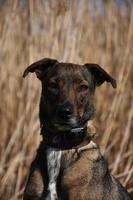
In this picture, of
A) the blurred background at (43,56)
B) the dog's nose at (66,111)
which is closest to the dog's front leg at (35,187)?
the dog's nose at (66,111)

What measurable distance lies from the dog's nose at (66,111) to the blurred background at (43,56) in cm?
182

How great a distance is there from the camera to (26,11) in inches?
261

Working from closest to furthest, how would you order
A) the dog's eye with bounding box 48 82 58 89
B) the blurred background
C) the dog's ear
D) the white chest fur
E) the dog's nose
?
1. the dog's nose
2. the white chest fur
3. the dog's eye with bounding box 48 82 58 89
4. the dog's ear
5. the blurred background

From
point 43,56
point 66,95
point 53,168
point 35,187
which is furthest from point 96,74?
point 43,56

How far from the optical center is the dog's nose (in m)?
4.43

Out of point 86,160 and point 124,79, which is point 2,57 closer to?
point 124,79

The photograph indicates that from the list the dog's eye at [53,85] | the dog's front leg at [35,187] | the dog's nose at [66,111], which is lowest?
the dog's front leg at [35,187]

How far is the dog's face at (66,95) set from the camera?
450 centimetres

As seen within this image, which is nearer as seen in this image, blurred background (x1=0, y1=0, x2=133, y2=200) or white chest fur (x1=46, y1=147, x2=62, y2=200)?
white chest fur (x1=46, y1=147, x2=62, y2=200)

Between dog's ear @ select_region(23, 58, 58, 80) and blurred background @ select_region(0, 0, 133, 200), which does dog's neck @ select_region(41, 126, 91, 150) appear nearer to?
dog's ear @ select_region(23, 58, 58, 80)

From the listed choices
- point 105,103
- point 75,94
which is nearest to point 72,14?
point 105,103

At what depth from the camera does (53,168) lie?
4.68 m

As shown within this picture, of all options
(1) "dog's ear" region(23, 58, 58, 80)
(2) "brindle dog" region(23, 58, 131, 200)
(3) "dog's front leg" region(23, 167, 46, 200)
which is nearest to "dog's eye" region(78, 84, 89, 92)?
(2) "brindle dog" region(23, 58, 131, 200)

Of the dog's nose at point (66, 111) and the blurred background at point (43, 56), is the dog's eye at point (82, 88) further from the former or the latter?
the blurred background at point (43, 56)
